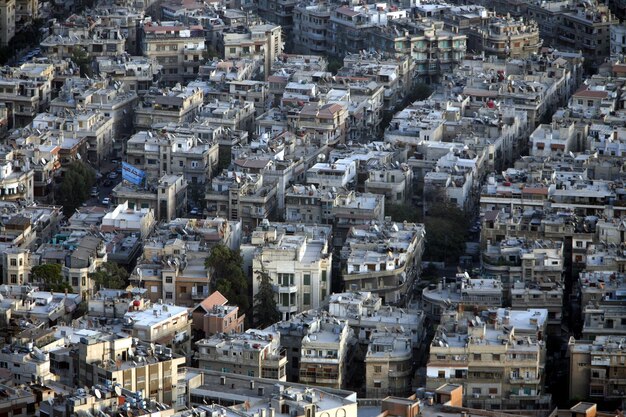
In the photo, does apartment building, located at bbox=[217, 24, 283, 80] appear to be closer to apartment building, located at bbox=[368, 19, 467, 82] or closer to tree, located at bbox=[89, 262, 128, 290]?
apartment building, located at bbox=[368, 19, 467, 82]

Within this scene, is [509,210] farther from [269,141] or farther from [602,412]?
[602,412]

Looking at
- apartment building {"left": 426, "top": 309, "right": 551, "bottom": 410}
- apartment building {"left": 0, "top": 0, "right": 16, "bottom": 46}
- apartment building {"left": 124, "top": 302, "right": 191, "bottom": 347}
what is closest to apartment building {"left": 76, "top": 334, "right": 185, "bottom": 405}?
apartment building {"left": 124, "top": 302, "right": 191, "bottom": 347}

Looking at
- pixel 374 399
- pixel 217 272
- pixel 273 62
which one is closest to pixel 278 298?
pixel 217 272

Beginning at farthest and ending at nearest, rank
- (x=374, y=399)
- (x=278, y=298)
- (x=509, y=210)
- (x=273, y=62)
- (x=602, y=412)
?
(x=273, y=62) < (x=509, y=210) < (x=278, y=298) < (x=374, y=399) < (x=602, y=412)

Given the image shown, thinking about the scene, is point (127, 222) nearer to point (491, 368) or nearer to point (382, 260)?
point (382, 260)

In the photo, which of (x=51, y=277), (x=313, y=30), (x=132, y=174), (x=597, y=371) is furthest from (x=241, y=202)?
(x=313, y=30)

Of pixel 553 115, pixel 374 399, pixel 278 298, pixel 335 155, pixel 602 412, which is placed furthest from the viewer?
pixel 553 115

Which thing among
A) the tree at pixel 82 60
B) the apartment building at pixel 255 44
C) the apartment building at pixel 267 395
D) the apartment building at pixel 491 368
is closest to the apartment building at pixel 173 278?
the apartment building at pixel 267 395
